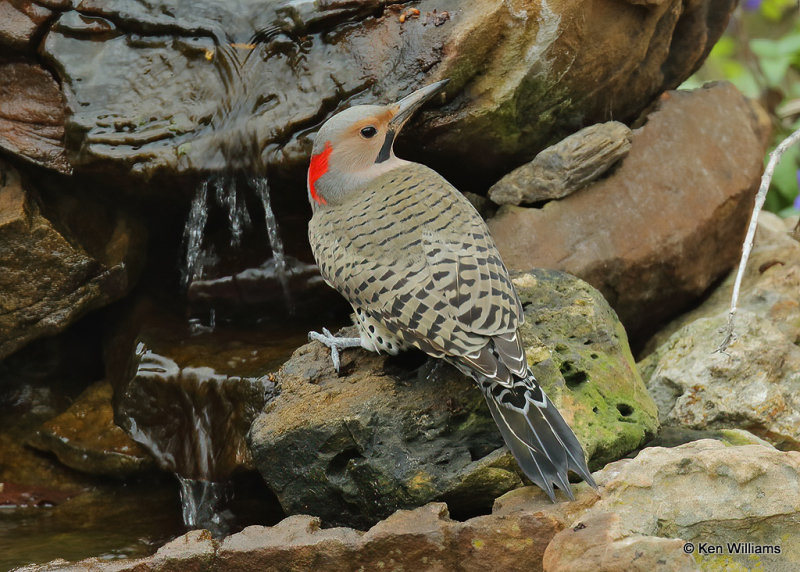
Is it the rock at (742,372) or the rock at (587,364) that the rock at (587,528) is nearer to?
the rock at (587,364)

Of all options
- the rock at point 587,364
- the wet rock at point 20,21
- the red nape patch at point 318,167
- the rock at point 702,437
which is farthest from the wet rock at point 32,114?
the rock at point 702,437

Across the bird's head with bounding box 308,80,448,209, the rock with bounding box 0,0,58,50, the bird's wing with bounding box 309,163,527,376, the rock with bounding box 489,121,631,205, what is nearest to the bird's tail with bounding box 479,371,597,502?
the bird's wing with bounding box 309,163,527,376

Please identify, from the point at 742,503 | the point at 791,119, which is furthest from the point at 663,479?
the point at 791,119

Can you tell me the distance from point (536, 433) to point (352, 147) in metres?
1.84

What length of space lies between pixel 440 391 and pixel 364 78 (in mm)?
2026

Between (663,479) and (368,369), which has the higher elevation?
(368,369)

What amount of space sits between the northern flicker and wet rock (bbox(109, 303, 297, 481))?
834 mm

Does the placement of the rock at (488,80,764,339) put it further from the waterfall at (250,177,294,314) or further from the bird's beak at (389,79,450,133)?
the waterfall at (250,177,294,314)

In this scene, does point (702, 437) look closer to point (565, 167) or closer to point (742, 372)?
point (742, 372)

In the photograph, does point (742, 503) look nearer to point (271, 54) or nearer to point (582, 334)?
point (582, 334)

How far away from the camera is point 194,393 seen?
5.25m

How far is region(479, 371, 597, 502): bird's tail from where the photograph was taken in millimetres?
3447

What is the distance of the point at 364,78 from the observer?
17.0ft

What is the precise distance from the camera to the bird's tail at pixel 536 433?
3.45 metres
